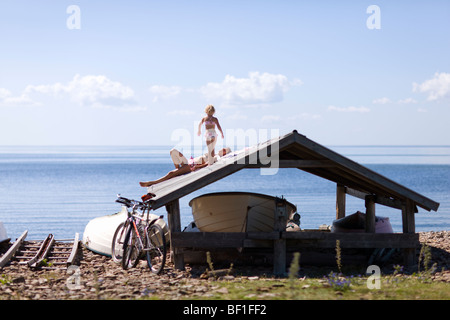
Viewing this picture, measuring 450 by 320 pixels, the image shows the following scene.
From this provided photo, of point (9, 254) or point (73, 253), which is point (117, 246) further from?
point (9, 254)

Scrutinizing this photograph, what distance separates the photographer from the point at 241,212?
596 inches

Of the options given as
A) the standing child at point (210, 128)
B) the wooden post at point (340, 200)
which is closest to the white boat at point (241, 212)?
the standing child at point (210, 128)

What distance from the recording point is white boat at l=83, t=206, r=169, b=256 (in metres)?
18.2

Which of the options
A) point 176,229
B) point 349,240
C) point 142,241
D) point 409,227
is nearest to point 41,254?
point 142,241

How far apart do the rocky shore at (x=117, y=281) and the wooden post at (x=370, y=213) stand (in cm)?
167

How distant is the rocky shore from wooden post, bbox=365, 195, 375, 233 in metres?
1.67

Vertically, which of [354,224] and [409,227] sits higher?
[409,227]

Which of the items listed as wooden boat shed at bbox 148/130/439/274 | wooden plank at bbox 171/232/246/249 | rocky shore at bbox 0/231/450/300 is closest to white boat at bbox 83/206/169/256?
rocky shore at bbox 0/231/450/300

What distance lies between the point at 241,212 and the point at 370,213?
140 inches

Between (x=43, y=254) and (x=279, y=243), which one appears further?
(x=43, y=254)

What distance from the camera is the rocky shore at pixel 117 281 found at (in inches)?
432

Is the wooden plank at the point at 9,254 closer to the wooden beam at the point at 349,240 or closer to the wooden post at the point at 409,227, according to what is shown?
the wooden beam at the point at 349,240
